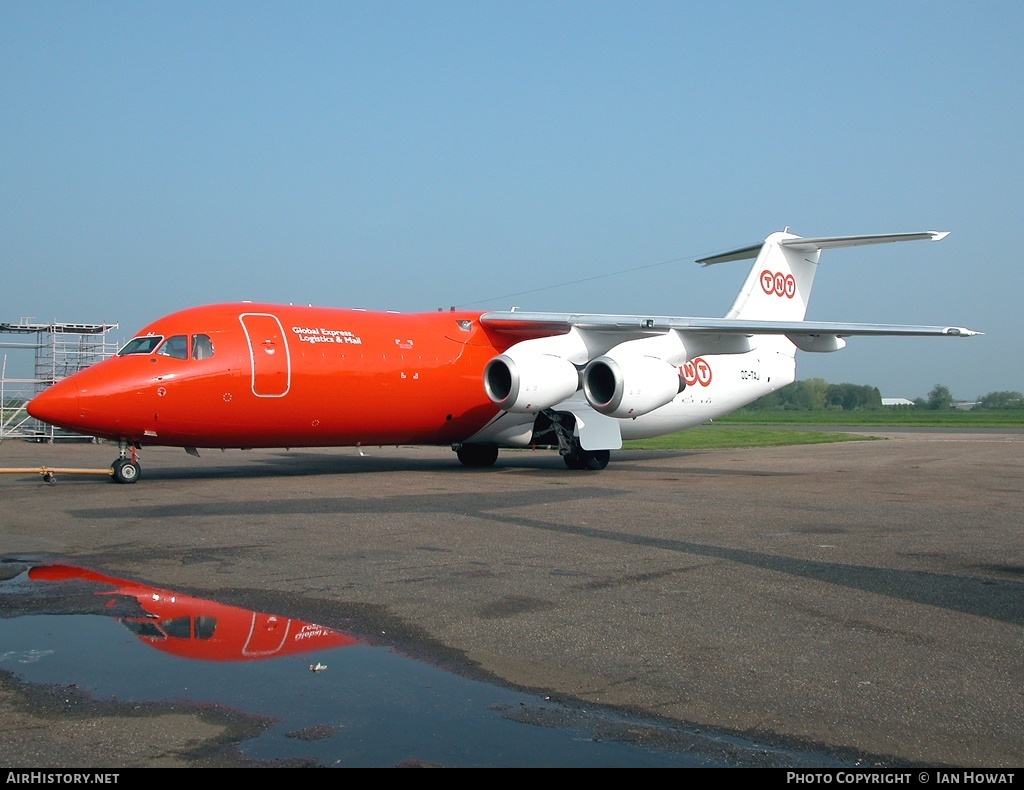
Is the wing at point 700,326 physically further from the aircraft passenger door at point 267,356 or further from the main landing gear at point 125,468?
the main landing gear at point 125,468

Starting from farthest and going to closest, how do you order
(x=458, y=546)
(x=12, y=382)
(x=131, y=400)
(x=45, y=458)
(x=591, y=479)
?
(x=12, y=382), (x=45, y=458), (x=591, y=479), (x=131, y=400), (x=458, y=546)

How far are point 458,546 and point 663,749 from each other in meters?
5.16

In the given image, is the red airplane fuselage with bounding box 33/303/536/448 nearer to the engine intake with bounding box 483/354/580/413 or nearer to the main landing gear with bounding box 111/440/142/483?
the main landing gear with bounding box 111/440/142/483

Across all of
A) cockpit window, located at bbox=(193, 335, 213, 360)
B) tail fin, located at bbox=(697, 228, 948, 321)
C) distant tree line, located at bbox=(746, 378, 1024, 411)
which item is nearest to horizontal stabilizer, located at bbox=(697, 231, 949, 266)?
tail fin, located at bbox=(697, 228, 948, 321)

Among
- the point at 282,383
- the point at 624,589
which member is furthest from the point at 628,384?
the point at 624,589

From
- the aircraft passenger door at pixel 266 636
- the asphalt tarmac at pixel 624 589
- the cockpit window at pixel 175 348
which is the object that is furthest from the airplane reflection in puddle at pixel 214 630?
the cockpit window at pixel 175 348

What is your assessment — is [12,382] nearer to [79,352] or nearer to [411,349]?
[79,352]

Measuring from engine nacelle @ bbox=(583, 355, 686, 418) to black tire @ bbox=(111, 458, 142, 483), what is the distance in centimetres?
780

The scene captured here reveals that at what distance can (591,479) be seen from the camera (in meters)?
16.7

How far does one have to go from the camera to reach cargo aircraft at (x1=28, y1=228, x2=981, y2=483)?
1482 cm

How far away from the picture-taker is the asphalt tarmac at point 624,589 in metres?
4.14

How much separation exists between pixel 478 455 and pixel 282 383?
594 centimetres

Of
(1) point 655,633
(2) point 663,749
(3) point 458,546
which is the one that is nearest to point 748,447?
(3) point 458,546

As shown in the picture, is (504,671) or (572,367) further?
(572,367)
